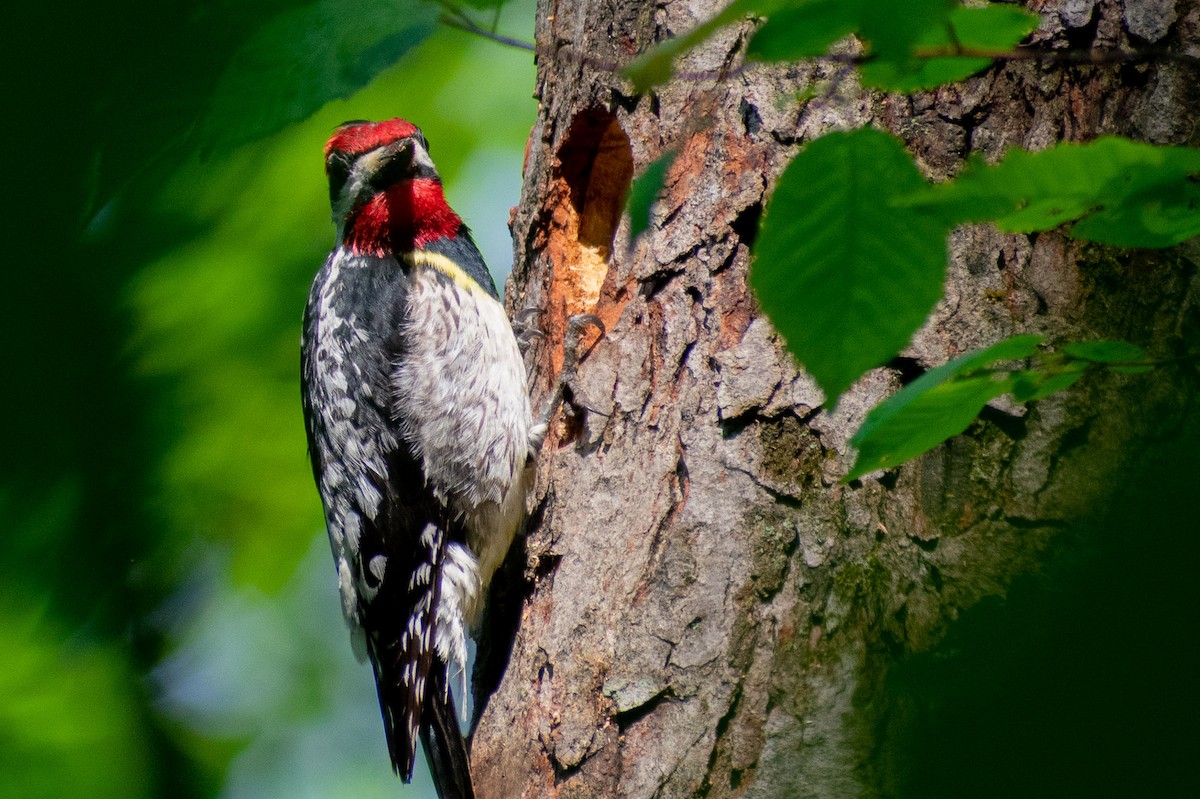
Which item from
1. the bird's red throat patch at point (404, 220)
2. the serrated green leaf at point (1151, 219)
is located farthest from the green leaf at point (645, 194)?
the bird's red throat patch at point (404, 220)

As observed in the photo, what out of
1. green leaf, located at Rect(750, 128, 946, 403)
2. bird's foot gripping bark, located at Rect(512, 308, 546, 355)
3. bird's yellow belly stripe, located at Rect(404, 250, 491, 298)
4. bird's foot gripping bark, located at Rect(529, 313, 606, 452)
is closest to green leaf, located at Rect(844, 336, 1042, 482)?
green leaf, located at Rect(750, 128, 946, 403)

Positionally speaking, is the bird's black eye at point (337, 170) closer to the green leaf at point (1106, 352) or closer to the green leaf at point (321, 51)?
the green leaf at point (321, 51)

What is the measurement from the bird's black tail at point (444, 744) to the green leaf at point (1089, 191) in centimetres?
227

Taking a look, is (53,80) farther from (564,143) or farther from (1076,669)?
(1076,669)

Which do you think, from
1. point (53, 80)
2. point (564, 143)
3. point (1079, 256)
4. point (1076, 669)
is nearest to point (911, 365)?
point (1079, 256)

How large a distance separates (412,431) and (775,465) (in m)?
1.59

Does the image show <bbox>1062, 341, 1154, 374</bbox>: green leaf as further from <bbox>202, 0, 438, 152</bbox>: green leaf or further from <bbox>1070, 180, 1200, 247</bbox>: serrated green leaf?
<bbox>202, 0, 438, 152</bbox>: green leaf

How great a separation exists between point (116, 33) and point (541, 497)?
72.8 inches

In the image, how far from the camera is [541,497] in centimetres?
290

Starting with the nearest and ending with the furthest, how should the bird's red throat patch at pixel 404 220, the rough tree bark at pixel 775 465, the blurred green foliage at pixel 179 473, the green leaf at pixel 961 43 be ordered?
the green leaf at pixel 961 43, the rough tree bark at pixel 775 465, the bird's red throat patch at pixel 404 220, the blurred green foliage at pixel 179 473

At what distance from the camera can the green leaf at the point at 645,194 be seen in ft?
2.65

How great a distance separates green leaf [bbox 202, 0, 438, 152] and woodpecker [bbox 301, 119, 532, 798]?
7.25ft

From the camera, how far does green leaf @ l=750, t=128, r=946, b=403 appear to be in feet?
2.58

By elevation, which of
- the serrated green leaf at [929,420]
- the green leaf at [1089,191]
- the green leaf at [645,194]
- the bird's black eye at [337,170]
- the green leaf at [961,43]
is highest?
the bird's black eye at [337,170]
